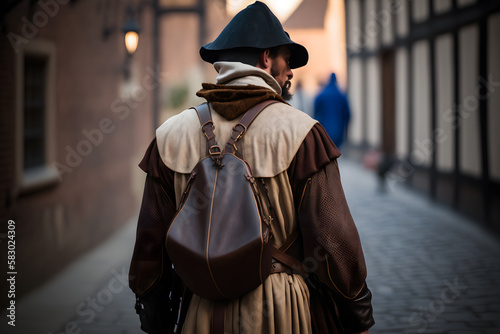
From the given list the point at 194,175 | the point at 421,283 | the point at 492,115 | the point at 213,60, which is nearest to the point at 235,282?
the point at 194,175

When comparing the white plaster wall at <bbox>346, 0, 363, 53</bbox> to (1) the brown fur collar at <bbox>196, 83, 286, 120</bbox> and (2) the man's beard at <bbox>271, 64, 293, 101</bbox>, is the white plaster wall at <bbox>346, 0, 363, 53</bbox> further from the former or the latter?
(1) the brown fur collar at <bbox>196, 83, 286, 120</bbox>

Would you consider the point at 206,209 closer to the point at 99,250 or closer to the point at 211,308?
the point at 211,308

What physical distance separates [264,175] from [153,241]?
0.48 m

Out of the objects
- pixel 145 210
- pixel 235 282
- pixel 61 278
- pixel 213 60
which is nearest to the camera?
pixel 235 282

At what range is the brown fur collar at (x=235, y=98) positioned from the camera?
211cm

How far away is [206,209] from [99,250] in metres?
6.70

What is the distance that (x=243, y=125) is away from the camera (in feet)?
6.77

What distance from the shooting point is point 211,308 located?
80.4 inches

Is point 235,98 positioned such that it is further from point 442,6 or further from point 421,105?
point 421,105

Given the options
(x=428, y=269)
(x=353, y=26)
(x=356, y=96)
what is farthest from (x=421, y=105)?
(x=353, y=26)

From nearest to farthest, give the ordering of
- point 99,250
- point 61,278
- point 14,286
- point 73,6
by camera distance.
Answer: point 14,286 < point 61,278 < point 73,6 < point 99,250

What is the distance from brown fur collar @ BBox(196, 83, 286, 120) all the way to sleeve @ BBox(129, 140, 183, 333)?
292 millimetres

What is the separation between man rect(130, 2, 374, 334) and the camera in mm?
2029

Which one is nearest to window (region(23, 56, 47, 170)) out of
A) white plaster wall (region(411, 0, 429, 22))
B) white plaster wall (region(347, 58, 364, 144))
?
white plaster wall (region(411, 0, 429, 22))
